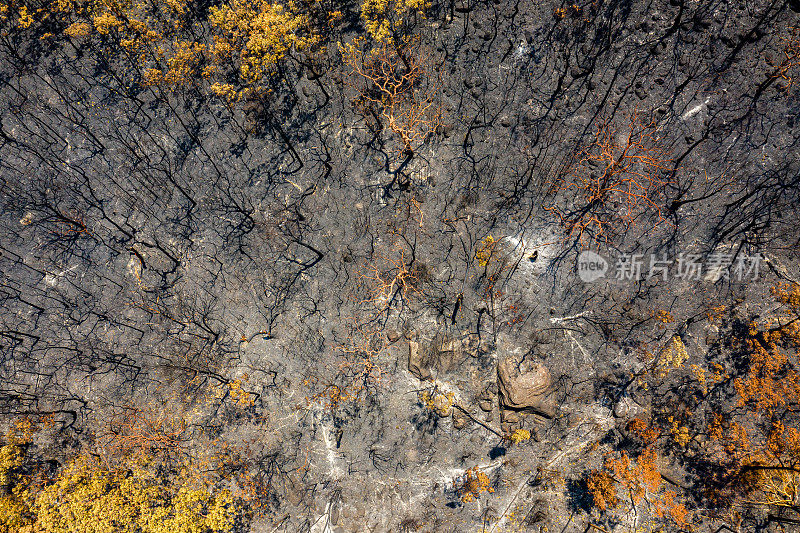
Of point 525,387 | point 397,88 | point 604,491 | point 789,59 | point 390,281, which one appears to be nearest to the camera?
point 789,59

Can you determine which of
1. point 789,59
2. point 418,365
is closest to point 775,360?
point 789,59

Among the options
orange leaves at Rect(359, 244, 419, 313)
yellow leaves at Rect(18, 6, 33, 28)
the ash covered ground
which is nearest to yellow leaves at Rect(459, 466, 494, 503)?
the ash covered ground

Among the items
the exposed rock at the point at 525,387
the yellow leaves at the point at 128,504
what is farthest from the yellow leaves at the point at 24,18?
the exposed rock at the point at 525,387

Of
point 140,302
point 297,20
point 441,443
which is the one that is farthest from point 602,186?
point 140,302

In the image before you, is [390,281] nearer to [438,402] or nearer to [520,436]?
[438,402]

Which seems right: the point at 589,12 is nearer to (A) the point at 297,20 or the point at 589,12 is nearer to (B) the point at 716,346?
(A) the point at 297,20

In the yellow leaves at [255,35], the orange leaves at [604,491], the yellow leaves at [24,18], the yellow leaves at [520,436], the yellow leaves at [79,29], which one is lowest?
the orange leaves at [604,491]

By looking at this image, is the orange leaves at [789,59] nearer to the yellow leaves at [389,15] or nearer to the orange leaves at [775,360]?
the orange leaves at [775,360]
